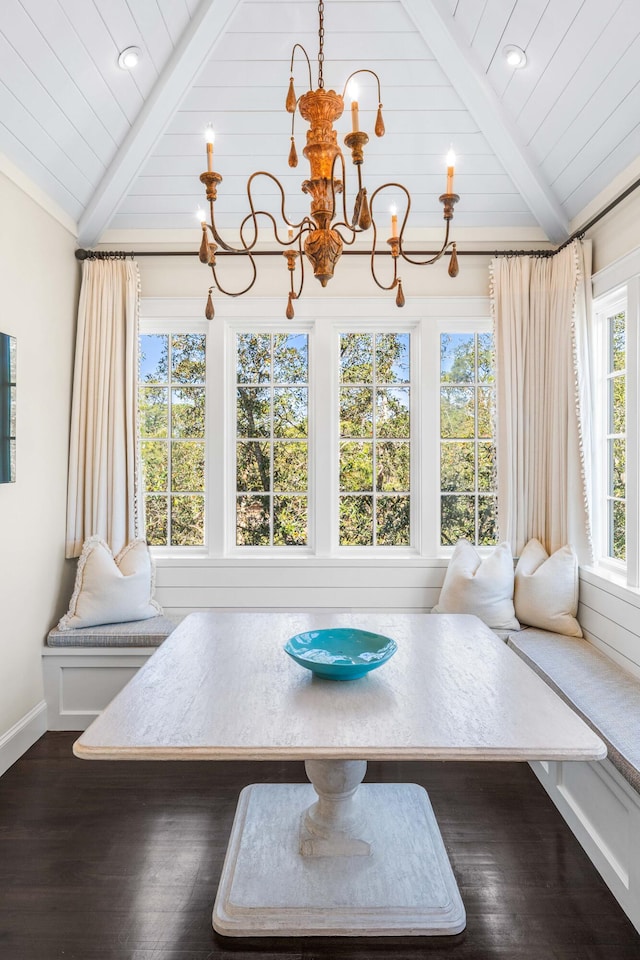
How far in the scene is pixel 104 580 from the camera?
10.1ft

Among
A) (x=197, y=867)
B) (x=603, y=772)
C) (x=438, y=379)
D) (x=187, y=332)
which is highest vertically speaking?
(x=187, y=332)

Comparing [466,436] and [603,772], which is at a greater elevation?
[466,436]

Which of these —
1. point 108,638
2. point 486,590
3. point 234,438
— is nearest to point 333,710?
point 486,590

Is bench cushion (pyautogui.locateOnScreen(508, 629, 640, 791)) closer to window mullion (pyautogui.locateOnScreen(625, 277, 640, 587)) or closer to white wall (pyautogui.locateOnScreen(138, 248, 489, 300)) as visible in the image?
window mullion (pyautogui.locateOnScreen(625, 277, 640, 587))

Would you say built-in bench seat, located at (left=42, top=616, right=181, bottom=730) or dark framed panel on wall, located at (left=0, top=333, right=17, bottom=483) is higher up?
dark framed panel on wall, located at (left=0, top=333, right=17, bottom=483)

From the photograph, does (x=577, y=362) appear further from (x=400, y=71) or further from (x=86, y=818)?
(x=86, y=818)

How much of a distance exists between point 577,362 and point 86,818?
3.00 meters

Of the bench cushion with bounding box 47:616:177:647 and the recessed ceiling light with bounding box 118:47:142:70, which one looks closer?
the recessed ceiling light with bounding box 118:47:142:70

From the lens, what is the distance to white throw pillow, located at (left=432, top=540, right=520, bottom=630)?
3.05 m

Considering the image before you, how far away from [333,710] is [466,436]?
2.28m

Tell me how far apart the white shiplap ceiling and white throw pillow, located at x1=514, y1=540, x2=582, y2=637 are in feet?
5.89

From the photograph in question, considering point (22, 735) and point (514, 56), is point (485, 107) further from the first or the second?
point (22, 735)

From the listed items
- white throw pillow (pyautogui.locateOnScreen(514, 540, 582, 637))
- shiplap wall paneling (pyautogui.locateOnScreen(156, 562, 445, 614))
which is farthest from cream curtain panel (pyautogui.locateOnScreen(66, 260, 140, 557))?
white throw pillow (pyautogui.locateOnScreen(514, 540, 582, 637))

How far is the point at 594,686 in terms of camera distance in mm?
2318
